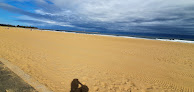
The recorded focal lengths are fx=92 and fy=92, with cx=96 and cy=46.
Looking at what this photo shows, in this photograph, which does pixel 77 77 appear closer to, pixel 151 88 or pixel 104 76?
pixel 104 76

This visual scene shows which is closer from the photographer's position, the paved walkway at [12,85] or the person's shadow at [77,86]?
the paved walkway at [12,85]

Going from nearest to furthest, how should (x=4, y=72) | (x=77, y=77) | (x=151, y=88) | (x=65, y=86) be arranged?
(x=4, y=72)
(x=65, y=86)
(x=151, y=88)
(x=77, y=77)

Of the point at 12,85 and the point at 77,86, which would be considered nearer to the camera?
the point at 12,85

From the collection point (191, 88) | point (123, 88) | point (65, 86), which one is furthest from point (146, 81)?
point (65, 86)

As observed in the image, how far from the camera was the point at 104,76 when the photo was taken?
17.0ft

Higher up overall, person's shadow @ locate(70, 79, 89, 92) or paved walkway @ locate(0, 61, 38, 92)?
paved walkway @ locate(0, 61, 38, 92)

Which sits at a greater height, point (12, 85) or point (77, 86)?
point (12, 85)

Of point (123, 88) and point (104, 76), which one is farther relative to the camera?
point (104, 76)

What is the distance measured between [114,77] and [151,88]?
1790mm

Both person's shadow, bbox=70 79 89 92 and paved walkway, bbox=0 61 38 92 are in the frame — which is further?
person's shadow, bbox=70 79 89 92

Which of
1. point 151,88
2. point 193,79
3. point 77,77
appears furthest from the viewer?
point 193,79

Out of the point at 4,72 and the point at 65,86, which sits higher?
the point at 4,72

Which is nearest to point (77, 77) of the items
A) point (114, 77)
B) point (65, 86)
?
point (65, 86)

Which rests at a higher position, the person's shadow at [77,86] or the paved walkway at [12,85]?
the paved walkway at [12,85]
